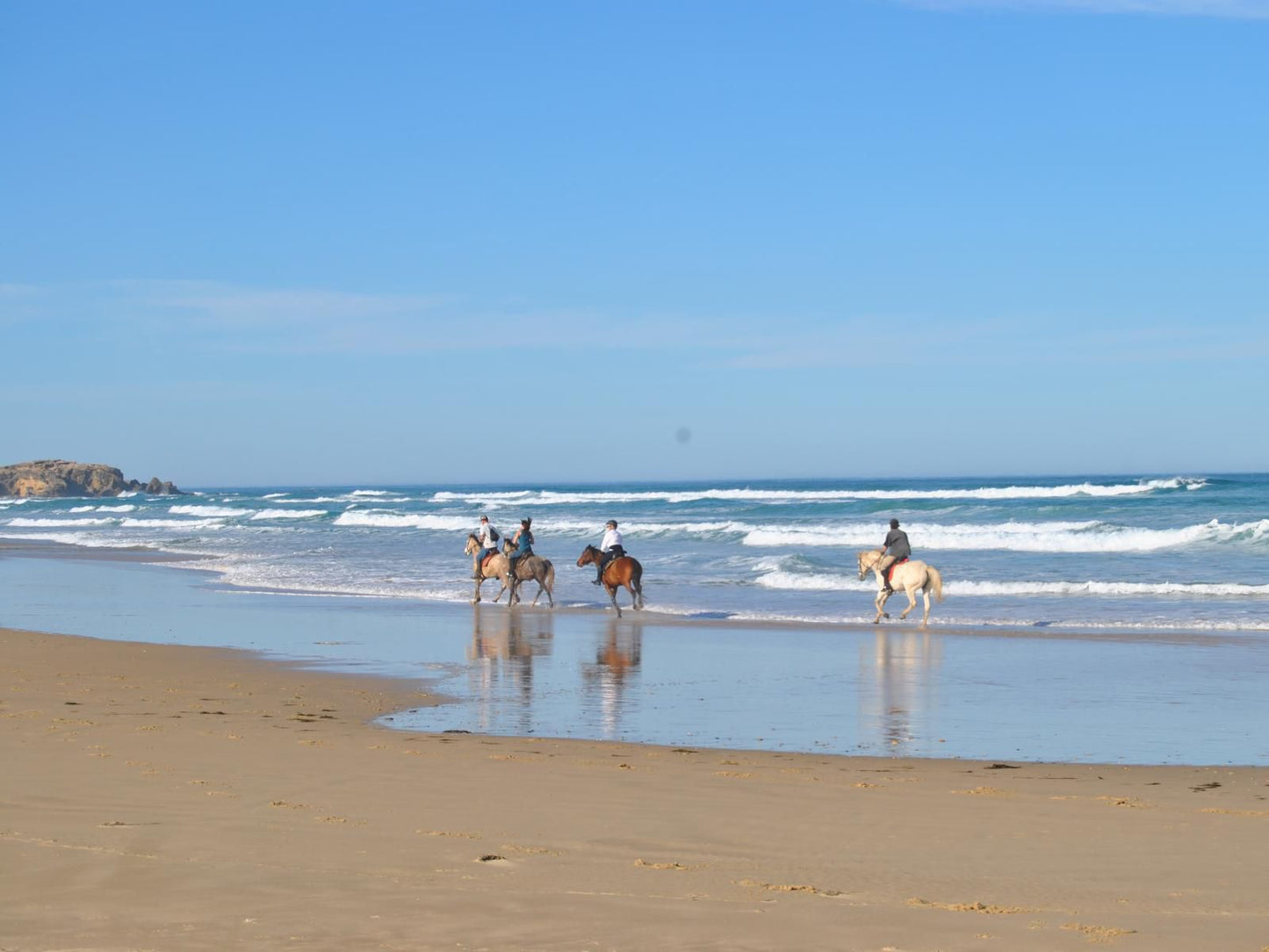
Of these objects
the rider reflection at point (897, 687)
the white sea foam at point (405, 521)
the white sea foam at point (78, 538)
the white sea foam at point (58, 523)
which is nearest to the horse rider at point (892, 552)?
the rider reflection at point (897, 687)

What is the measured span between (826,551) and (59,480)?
113m

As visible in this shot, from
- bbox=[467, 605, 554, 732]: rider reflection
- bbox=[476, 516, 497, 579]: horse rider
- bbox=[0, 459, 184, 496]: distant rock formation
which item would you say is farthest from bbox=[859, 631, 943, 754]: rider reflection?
bbox=[0, 459, 184, 496]: distant rock formation

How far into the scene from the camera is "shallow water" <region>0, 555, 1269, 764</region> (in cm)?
998

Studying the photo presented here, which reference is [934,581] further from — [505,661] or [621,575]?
[505,661]

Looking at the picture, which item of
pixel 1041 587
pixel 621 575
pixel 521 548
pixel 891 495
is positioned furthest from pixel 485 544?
pixel 891 495

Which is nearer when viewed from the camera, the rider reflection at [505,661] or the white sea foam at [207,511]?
the rider reflection at [505,661]

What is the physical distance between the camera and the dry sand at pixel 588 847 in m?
4.76

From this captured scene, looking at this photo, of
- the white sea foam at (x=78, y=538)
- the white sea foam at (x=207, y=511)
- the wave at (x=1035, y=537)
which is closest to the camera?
the wave at (x=1035, y=537)

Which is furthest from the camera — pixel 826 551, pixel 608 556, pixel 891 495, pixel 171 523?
pixel 891 495

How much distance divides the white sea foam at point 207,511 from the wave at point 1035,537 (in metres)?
42.8

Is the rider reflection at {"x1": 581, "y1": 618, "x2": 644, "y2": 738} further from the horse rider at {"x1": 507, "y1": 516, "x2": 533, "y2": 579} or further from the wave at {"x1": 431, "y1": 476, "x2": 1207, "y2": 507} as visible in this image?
the wave at {"x1": 431, "y1": 476, "x2": 1207, "y2": 507}

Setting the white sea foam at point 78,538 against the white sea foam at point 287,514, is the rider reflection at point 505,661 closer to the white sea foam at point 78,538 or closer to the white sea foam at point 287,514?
the white sea foam at point 78,538

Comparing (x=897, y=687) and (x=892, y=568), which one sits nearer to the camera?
(x=897, y=687)

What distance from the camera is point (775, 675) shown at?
533 inches
